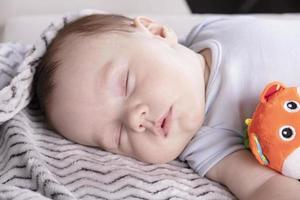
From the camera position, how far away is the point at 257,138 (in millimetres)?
954

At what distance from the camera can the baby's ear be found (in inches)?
43.6

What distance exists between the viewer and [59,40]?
1077 mm

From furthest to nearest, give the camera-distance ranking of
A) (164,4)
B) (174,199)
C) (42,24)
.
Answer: (164,4), (42,24), (174,199)

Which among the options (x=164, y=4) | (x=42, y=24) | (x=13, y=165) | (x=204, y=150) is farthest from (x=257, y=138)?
(x=164, y=4)

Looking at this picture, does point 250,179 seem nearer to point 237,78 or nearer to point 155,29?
point 237,78

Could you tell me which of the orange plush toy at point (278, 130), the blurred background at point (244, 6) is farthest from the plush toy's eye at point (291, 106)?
the blurred background at point (244, 6)

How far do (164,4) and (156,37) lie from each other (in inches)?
25.3

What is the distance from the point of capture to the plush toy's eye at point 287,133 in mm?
920

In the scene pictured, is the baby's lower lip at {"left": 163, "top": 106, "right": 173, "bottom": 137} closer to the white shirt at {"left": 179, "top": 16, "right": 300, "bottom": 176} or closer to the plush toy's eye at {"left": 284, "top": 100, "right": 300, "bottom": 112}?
the white shirt at {"left": 179, "top": 16, "right": 300, "bottom": 176}

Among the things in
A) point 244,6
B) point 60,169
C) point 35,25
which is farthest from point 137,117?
point 244,6

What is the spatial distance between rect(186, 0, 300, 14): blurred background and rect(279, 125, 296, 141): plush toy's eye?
1.37m

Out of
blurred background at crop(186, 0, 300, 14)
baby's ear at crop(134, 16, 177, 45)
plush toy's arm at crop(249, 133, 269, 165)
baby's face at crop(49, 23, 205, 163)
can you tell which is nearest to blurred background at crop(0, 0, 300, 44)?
blurred background at crop(186, 0, 300, 14)

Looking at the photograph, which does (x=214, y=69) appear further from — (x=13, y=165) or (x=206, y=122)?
(x=13, y=165)

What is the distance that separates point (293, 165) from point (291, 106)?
0.10 m
